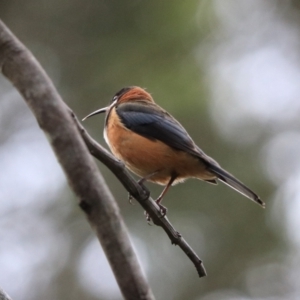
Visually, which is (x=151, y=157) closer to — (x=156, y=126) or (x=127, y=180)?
(x=156, y=126)

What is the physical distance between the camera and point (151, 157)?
4137 mm

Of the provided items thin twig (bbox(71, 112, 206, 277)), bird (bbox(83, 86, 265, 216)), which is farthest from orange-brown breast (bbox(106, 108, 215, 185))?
thin twig (bbox(71, 112, 206, 277))

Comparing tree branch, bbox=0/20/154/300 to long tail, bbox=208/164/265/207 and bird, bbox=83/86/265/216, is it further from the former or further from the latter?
bird, bbox=83/86/265/216

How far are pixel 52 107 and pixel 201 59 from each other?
357 inches

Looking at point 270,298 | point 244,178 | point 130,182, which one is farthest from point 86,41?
point 130,182

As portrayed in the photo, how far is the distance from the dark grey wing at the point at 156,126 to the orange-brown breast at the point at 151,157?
0.13 feet

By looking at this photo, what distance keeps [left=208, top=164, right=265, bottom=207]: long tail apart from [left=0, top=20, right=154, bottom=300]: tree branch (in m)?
2.36

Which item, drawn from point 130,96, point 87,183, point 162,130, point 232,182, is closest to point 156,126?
point 162,130

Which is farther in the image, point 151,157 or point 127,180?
point 151,157

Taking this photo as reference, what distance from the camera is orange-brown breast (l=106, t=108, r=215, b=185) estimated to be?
13.6ft

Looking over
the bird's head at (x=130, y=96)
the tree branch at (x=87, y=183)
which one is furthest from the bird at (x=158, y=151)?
the tree branch at (x=87, y=183)

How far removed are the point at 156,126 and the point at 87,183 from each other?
9.78 feet

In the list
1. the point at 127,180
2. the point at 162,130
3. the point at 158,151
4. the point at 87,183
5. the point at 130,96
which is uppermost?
the point at 130,96

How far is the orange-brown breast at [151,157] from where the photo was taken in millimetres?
4148
